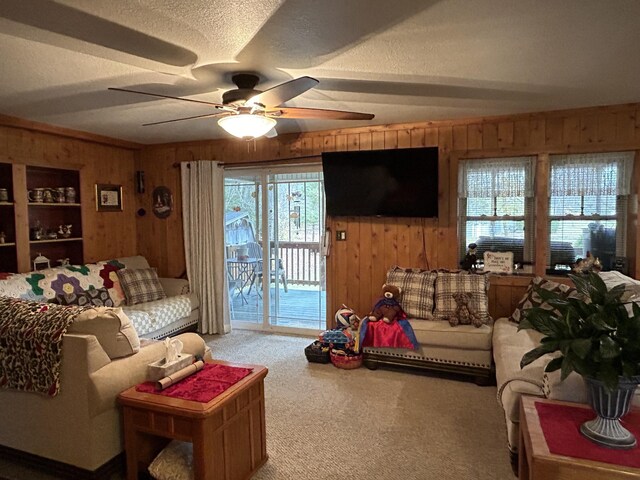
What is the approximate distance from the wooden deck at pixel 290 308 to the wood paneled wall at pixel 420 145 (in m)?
0.30

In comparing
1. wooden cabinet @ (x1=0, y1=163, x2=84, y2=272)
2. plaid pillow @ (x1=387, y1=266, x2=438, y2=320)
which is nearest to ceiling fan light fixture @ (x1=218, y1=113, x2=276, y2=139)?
plaid pillow @ (x1=387, y1=266, x2=438, y2=320)

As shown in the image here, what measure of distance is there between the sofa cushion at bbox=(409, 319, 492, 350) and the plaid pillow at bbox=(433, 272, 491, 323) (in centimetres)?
13

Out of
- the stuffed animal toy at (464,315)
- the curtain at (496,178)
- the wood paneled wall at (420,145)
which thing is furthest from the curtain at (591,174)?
the stuffed animal toy at (464,315)

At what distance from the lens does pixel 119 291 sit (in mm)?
4617

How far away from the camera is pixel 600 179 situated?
3799mm

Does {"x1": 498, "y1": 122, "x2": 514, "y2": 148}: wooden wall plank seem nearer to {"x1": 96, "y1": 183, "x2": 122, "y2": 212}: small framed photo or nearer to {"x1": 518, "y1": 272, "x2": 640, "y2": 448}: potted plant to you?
{"x1": 518, "y1": 272, "x2": 640, "y2": 448}: potted plant

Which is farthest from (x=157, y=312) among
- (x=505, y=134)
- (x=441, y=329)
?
(x=505, y=134)

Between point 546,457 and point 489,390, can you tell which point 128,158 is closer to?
point 489,390

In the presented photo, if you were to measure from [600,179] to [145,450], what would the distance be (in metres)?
4.28

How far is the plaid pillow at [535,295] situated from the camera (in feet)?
11.2

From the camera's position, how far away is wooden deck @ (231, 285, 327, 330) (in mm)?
4961

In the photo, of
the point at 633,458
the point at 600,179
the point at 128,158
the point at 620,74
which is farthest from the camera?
the point at 128,158

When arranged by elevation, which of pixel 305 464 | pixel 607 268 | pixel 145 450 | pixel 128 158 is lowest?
pixel 305 464

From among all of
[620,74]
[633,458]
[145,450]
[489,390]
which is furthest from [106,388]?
[620,74]
